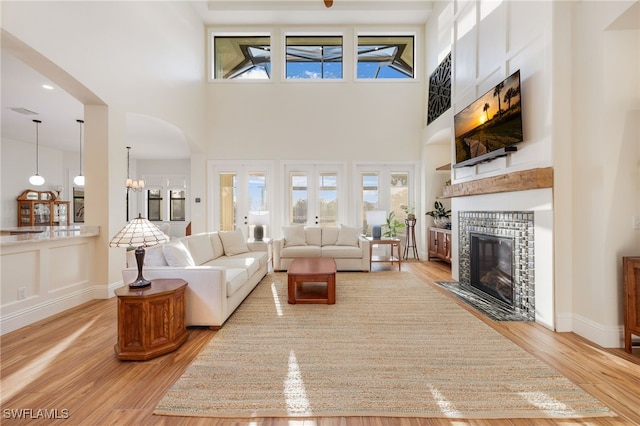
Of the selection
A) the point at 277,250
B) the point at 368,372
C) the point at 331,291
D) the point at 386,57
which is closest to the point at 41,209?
the point at 277,250

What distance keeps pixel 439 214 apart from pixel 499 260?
2781mm

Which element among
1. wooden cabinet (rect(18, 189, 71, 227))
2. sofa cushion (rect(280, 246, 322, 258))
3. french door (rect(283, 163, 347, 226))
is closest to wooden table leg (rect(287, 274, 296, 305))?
sofa cushion (rect(280, 246, 322, 258))

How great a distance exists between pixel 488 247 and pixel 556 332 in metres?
1.28

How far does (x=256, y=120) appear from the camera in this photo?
6.54 meters

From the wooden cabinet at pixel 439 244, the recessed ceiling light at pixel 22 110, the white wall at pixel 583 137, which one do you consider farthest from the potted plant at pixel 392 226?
the recessed ceiling light at pixel 22 110

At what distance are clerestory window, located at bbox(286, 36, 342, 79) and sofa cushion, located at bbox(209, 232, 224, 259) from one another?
4499 millimetres

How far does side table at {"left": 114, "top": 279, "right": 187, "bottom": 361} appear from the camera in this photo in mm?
2127

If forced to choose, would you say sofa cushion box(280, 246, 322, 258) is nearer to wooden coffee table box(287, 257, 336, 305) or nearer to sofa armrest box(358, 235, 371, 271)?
sofa armrest box(358, 235, 371, 271)

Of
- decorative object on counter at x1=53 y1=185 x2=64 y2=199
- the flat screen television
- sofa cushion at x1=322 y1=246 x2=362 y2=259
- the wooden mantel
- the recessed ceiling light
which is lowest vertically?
sofa cushion at x1=322 y1=246 x2=362 y2=259

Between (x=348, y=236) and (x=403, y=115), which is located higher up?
(x=403, y=115)

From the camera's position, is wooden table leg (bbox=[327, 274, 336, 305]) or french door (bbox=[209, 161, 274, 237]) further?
french door (bbox=[209, 161, 274, 237])

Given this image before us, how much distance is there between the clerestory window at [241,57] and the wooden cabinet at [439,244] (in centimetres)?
541

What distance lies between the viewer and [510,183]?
3.03 m

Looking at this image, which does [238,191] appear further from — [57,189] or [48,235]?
[57,189]
